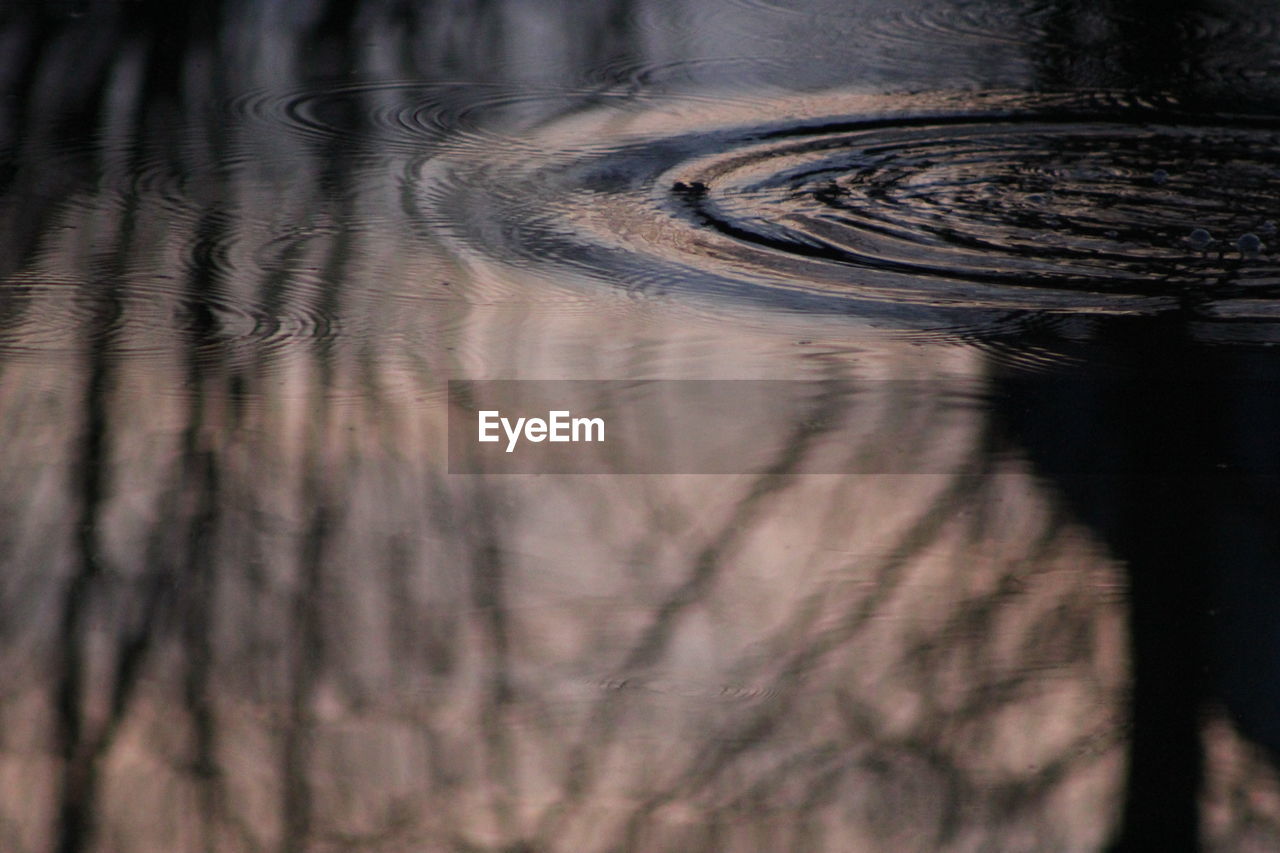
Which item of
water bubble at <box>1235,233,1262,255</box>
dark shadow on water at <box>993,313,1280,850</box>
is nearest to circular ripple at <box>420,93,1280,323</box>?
water bubble at <box>1235,233,1262,255</box>

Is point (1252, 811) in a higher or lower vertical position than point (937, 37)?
lower

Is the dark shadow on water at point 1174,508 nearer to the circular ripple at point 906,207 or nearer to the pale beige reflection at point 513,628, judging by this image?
the pale beige reflection at point 513,628

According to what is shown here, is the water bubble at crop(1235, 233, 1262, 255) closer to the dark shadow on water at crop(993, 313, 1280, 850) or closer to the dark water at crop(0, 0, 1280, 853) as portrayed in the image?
the dark water at crop(0, 0, 1280, 853)

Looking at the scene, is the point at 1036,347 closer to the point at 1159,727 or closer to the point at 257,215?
the point at 1159,727

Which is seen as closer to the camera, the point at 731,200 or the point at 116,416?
the point at 116,416

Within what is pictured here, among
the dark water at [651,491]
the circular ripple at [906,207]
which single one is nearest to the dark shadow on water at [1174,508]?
the dark water at [651,491]

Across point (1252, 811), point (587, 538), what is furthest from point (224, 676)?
point (1252, 811)

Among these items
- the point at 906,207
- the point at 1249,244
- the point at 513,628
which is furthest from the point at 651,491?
the point at 1249,244

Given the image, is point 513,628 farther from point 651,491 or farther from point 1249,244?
Answer: point 1249,244
